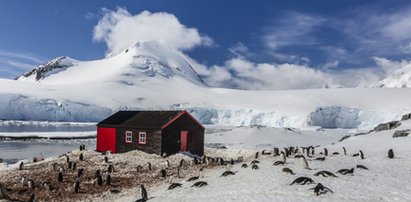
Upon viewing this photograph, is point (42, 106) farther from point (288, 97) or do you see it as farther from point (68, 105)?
point (288, 97)

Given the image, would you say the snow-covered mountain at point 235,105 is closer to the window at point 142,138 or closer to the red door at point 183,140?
the red door at point 183,140

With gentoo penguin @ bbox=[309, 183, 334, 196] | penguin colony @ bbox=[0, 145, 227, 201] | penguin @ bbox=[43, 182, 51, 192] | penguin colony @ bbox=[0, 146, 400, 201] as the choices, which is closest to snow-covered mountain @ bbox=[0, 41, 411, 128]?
penguin colony @ bbox=[0, 145, 227, 201]

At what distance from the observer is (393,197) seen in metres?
14.7

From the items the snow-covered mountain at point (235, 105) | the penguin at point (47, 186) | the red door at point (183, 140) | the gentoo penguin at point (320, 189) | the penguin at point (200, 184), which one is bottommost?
the penguin at point (47, 186)

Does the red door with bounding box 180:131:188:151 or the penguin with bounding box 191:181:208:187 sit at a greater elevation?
the red door with bounding box 180:131:188:151

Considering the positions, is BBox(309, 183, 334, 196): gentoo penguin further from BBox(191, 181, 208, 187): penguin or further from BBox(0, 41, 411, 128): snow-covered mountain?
BBox(0, 41, 411, 128): snow-covered mountain

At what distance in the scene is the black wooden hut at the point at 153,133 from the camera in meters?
33.9

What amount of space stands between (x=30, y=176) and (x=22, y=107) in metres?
111

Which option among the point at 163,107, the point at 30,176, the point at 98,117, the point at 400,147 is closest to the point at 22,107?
the point at 98,117

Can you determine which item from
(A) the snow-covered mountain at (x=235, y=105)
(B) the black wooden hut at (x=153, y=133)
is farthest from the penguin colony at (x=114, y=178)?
(A) the snow-covered mountain at (x=235, y=105)

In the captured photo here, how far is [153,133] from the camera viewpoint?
3406 cm

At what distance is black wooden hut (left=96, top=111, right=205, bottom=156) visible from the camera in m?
33.9

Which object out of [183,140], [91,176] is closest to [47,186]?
[91,176]

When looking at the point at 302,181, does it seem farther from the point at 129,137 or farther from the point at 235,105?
the point at 235,105
